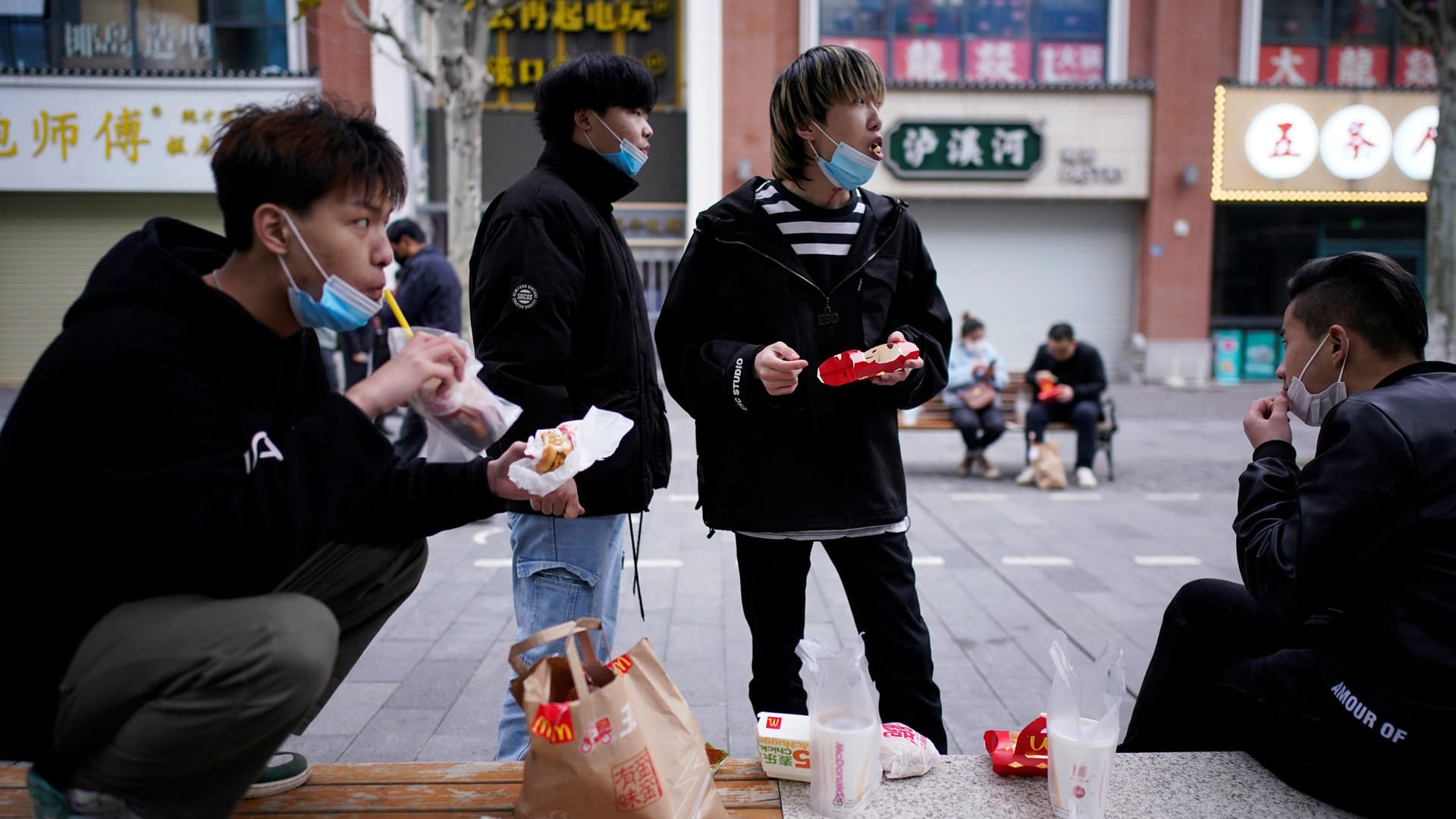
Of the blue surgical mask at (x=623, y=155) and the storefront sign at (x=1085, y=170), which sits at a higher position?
the storefront sign at (x=1085, y=170)

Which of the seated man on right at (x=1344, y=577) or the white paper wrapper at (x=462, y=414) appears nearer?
the seated man on right at (x=1344, y=577)

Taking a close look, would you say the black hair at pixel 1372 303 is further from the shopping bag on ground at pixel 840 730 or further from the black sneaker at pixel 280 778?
the black sneaker at pixel 280 778

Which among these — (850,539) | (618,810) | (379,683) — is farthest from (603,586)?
(379,683)

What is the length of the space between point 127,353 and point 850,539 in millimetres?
1641

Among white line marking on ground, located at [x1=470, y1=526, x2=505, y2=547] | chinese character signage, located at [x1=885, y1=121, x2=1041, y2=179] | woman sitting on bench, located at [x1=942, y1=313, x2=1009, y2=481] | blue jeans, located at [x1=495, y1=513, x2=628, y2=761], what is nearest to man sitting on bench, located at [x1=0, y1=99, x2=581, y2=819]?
blue jeans, located at [x1=495, y1=513, x2=628, y2=761]

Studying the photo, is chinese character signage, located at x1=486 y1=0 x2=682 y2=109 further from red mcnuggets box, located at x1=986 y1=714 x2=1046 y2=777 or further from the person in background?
red mcnuggets box, located at x1=986 y1=714 x2=1046 y2=777

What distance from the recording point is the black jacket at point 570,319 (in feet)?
7.68

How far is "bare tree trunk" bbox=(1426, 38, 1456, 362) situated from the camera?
25.2 feet

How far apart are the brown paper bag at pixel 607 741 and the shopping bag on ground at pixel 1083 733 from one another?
73 centimetres

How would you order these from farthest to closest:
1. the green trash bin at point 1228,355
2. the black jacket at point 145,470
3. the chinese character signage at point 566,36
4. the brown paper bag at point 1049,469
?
1. the green trash bin at point 1228,355
2. the chinese character signage at point 566,36
3. the brown paper bag at point 1049,469
4. the black jacket at point 145,470

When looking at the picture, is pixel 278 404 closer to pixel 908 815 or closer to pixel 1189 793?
pixel 908 815

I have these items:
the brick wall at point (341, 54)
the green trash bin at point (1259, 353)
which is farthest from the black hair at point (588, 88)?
the green trash bin at point (1259, 353)

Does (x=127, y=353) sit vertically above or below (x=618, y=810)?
above

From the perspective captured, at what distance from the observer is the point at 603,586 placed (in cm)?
252
